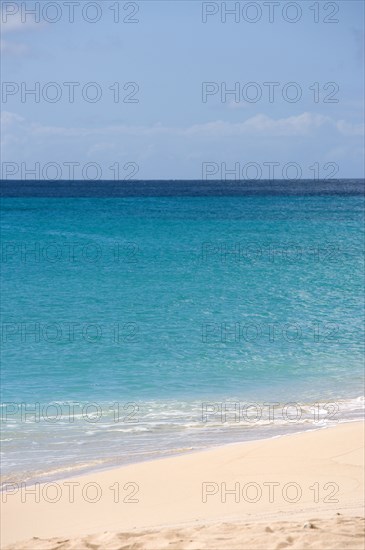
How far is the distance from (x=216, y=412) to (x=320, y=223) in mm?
43023

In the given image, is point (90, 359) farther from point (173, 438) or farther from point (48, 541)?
point (48, 541)

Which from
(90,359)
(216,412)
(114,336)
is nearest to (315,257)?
(114,336)

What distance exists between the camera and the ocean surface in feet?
37.3

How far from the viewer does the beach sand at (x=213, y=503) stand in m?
6.91

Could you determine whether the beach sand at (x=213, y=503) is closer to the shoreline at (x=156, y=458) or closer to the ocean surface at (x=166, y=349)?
the shoreline at (x=156, y=458)

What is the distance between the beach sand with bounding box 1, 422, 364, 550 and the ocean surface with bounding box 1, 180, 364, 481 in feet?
2.34

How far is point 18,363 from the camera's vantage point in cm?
1503

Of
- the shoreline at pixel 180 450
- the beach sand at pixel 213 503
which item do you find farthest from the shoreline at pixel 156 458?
the beach sand at pixel 213 503

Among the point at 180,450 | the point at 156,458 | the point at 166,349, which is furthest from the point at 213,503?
the point at 166,349

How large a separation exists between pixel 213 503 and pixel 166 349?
7909 mm

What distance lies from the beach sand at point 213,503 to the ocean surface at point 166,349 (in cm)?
71

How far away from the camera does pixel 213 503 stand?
8.65 m

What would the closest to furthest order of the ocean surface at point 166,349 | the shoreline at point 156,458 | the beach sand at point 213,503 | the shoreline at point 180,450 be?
the beach sand at point 213,503, the shoreline at point 156,458, the shoreline at point 180,450, the ocean surface at point 166,349

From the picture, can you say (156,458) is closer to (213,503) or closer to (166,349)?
(213,503)
